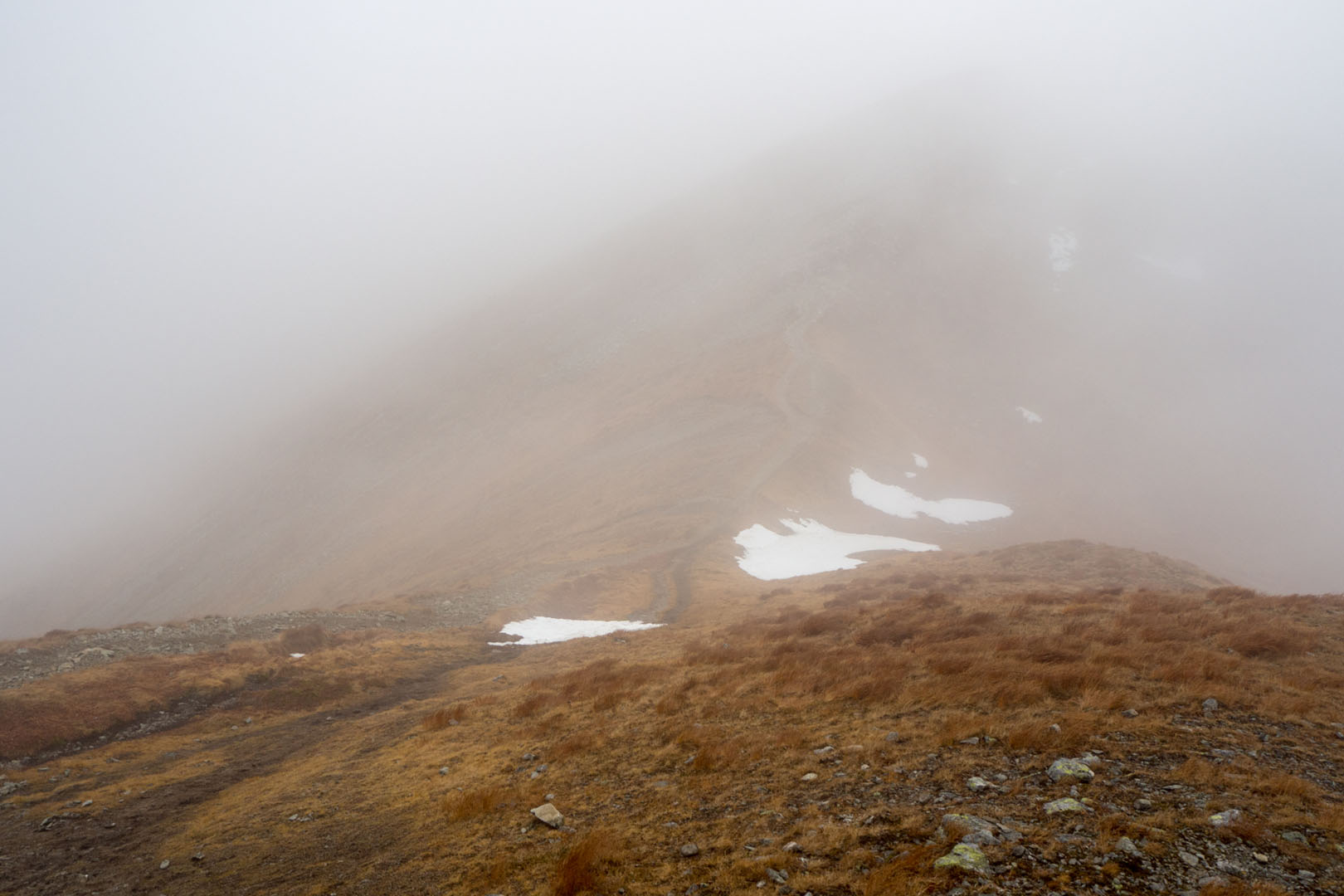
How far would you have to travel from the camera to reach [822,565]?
49.7 m

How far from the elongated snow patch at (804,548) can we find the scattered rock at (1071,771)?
37.8m

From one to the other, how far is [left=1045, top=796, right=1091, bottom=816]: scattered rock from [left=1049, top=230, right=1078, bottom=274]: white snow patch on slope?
475 ft

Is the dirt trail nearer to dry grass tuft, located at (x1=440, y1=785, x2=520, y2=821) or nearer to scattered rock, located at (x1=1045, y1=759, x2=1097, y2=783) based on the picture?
dry grass tuft, located at (x1=440, y1=785, x2=520, y2=821)

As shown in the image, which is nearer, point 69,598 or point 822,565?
point 822,565

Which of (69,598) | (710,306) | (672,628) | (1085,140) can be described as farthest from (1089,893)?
(1085,140)

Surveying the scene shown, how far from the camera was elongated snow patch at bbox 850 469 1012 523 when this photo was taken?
67062mm

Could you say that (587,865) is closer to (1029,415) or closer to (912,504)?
(912,504)

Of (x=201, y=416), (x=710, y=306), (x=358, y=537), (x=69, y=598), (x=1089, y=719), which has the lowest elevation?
(x=69, y=598)

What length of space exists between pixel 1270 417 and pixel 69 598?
190 m

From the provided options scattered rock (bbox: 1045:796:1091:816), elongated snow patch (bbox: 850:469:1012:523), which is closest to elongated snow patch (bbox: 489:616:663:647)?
scattered rock (bbox: 1045:796:1091:816)

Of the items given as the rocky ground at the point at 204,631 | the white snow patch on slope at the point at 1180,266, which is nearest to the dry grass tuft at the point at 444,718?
the rocky ground at the point at 204,631

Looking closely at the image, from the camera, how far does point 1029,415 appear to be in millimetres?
95875

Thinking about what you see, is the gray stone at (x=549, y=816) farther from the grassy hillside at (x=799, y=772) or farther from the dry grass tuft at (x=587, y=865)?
the dry grass tuft at (x=587, y=865)

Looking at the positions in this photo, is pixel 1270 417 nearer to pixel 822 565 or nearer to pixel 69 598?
pixel 822 565
